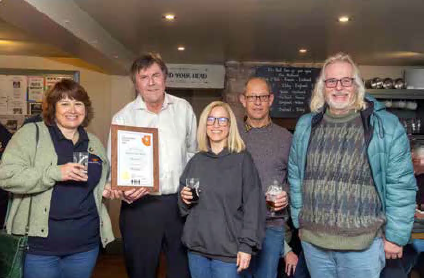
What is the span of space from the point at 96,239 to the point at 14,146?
0.63 meters

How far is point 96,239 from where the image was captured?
225 centimetres

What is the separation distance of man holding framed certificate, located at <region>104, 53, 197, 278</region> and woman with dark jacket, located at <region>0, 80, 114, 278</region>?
0.19 meters

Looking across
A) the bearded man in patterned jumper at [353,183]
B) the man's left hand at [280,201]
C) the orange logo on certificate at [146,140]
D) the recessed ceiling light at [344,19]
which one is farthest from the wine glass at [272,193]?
the recessed ceiling light at [344,19]

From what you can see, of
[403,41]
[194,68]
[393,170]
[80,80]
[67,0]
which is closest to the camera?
[393,170]

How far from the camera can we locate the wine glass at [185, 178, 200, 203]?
2174mm

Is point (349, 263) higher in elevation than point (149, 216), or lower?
lower

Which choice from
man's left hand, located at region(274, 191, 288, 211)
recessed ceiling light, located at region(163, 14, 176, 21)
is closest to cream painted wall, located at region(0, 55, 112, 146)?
recessed ceiling light, located at region(163, 14, 176, 21)

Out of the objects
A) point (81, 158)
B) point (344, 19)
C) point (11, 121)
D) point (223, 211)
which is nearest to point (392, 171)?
point (223, 211)

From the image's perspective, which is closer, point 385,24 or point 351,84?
point 351,84

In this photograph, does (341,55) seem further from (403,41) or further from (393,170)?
(403,41)

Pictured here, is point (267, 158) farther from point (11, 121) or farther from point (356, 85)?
point (11, 121)

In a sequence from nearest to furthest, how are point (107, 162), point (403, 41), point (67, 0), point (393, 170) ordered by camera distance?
point (393, 170), point (107, 162), point (67, 0), point (403, 41)

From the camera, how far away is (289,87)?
18.3 ft

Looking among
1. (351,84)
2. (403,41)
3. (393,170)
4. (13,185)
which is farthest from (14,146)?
(403,41)
